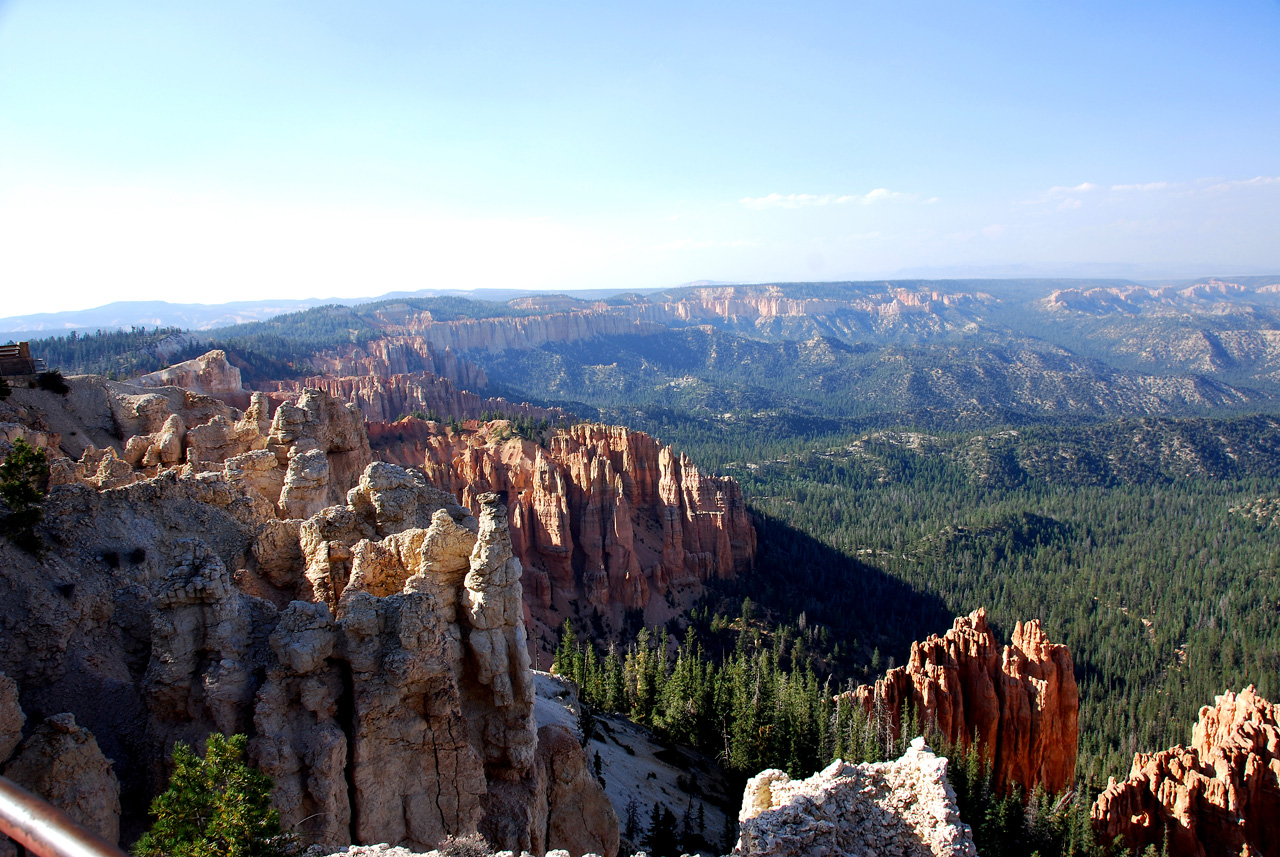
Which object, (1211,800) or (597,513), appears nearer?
(1211,800)

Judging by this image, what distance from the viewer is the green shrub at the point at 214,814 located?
7.13m

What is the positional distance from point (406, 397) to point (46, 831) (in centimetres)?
8444

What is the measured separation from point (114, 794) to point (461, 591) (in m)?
5.49

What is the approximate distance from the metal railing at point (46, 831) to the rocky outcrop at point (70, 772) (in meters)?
7.95

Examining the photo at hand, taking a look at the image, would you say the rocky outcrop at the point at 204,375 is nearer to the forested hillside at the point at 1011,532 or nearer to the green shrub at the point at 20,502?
the forested hillside at the point at 1011,532

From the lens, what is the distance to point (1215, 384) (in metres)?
175

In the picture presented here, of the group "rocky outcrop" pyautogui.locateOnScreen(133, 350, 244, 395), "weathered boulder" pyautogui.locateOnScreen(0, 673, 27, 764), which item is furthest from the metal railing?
"rocky outcrop" pyautogui.locateOnScreen(133, 350, 244, 395)

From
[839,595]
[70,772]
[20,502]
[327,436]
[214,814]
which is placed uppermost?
[20,502]

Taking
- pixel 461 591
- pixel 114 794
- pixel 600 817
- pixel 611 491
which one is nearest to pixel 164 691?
pixel 114 794

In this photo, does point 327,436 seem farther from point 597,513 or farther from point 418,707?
point 597,513

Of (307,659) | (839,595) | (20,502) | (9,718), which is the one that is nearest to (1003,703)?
(839,595)

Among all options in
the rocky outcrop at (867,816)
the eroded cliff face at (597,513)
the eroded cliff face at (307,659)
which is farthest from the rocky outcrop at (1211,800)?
the eroded cliff face at (597,513)

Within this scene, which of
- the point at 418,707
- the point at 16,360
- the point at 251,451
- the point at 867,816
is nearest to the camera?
the point at 867,816

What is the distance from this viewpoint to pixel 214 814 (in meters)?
7.50
